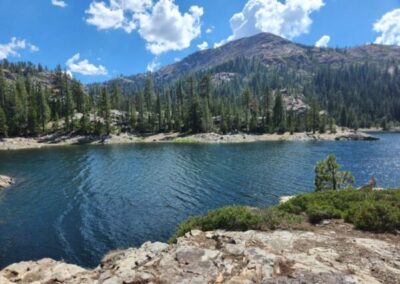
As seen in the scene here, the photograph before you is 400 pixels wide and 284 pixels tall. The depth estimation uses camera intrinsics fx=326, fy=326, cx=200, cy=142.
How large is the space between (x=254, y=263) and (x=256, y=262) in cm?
12

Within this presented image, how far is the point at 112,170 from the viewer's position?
66938 millimetres

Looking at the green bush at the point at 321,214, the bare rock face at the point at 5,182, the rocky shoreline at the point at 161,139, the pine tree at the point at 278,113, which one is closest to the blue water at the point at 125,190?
the bare rock face at the point at 5,182

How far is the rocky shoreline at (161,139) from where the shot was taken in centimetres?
11366

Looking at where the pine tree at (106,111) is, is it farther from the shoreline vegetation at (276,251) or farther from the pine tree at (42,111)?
the shoreline vegetation at (276,251)

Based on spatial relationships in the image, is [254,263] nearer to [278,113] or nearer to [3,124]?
[3,124]

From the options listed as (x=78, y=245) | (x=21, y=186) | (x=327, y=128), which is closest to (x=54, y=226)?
(x=78, y=245)

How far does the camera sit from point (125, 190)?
50.0 meters

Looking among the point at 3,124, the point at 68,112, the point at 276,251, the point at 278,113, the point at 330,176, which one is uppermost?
the point at 68,112

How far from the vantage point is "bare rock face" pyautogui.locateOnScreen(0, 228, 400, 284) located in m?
12.1

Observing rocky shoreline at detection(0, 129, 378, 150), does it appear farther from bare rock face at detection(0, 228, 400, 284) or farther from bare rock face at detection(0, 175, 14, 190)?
bare rock face at detection(0, 228, 400, 284)

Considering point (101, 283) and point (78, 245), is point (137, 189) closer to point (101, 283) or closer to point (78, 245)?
point (78, 245)

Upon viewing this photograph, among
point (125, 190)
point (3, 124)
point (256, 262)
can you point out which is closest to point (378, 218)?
point (256, 262)

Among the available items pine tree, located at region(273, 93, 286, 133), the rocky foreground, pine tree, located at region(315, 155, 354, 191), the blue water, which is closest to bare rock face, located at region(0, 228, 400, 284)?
the rocky foreground

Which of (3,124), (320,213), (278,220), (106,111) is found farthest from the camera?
(106,111)
